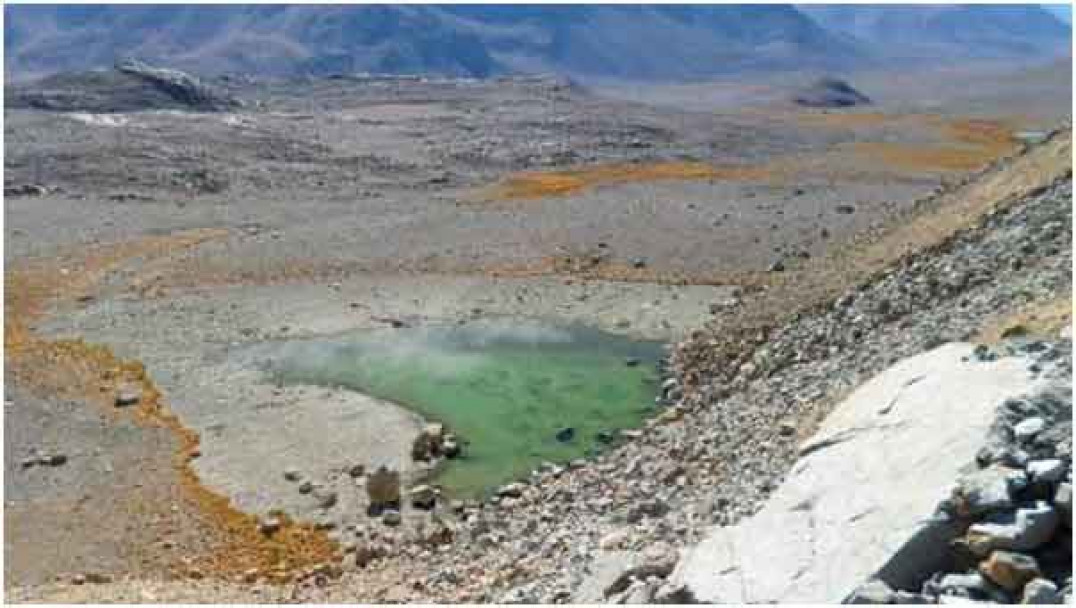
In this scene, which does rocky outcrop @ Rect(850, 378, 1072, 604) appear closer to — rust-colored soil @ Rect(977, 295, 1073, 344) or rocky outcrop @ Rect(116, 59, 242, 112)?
rust-colored soil @ Rect(977, 295, 1073, 344)

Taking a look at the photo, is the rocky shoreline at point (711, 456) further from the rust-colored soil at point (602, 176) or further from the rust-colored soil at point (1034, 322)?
the rust-colored soil at point (602, 176)

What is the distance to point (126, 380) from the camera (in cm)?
2977

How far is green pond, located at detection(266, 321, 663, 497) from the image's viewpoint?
25297 mm

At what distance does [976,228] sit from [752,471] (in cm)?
1255

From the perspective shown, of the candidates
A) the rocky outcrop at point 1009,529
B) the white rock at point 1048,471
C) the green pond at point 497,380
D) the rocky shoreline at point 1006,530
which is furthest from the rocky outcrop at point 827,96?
the white rock at point 1048,471

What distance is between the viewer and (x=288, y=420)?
→ 27156 millimetres

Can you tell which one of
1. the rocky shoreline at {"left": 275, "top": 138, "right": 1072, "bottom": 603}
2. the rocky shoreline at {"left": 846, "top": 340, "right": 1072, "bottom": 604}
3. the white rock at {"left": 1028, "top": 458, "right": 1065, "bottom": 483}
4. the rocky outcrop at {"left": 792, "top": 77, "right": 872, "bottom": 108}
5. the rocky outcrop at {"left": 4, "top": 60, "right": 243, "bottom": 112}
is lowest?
the rocky outcrop at {"left": 792, "top": 77, "right": 872, "bottom": 108}

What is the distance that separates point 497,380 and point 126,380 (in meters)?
8.62

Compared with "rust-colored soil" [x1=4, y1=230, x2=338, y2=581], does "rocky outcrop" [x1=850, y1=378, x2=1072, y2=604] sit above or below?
above

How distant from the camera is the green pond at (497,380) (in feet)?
83.0

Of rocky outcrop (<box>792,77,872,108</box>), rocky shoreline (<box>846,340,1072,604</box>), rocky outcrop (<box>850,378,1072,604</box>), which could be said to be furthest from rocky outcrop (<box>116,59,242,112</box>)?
rocky outcrop (<box>850,378,1072,604</box>)

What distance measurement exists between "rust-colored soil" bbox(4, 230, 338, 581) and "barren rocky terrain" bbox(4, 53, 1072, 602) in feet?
0.31

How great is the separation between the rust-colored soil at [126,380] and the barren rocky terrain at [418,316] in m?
0.09

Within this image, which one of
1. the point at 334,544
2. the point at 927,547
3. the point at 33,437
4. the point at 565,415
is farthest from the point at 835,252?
the point at 927,547
